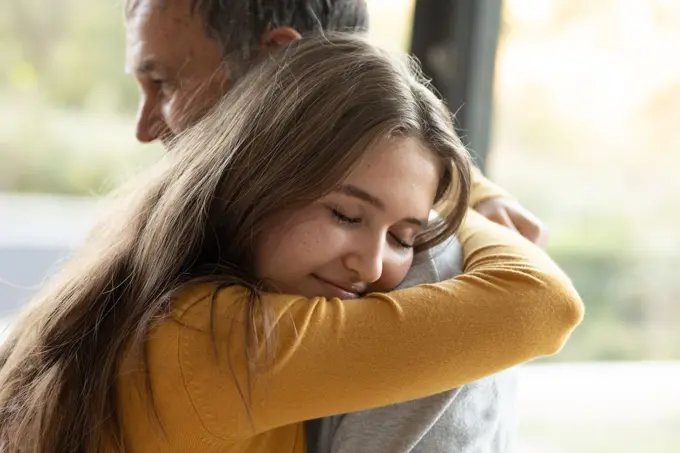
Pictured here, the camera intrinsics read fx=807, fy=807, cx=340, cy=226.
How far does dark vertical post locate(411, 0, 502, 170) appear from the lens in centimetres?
154

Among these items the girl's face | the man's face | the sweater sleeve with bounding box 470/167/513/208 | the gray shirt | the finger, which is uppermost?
the man's face

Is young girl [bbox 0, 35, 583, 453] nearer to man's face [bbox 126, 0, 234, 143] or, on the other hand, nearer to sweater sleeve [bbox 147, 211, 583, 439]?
sweater sleeve [bbox 147, 211, 583, 439]

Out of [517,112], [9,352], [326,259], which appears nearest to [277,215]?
[326,259]

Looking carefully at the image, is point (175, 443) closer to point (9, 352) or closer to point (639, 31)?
point (9, 352)

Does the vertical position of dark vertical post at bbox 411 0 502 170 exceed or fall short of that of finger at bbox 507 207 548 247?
it exceeds it

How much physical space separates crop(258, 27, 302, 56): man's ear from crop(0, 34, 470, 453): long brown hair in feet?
0.34

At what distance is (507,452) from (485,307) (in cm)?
29

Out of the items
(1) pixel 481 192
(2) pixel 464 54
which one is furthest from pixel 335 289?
(2) pixel 464 54

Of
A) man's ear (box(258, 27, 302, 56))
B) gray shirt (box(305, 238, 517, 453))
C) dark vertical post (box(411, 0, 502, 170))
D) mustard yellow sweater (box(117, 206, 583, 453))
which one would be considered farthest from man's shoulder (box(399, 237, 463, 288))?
dark vertical post (box(411, 0, 502, 170))

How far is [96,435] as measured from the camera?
0.88 metres

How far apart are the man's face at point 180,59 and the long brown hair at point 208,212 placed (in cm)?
14

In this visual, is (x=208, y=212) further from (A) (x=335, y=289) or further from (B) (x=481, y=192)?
(B) (x=481, y=192)

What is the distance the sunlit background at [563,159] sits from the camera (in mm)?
1497

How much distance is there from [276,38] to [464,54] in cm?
51
